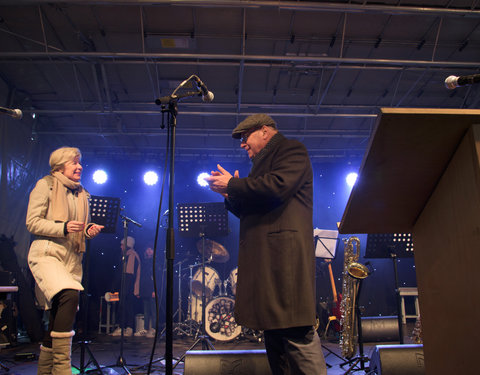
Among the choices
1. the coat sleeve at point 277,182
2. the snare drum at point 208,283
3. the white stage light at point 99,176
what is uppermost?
the white stage light at point 99,176

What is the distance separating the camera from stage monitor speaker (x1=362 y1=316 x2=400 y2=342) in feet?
19.2

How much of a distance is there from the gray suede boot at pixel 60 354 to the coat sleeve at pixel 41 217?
2.64 feet

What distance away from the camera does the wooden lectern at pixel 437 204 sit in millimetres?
1146

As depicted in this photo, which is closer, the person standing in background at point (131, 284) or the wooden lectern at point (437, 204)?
the wooden lectern at point (437, 204)

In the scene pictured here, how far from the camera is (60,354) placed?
2.65 meters

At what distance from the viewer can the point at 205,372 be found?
9.39 ft

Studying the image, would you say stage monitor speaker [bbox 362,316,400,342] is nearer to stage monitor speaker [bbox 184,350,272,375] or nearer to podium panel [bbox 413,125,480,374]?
stage monitor speaker [bbox 184,350,272,375]

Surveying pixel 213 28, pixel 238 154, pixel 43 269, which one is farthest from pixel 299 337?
pixel 238 154

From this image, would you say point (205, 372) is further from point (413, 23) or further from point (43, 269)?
point (413, 23)

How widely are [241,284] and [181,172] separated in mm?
9324

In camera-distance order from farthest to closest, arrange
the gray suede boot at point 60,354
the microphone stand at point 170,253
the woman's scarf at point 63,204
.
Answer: the woman's scarf at point 63,204
the gray suede boot at point 60,354
the microphone stand at point 170,253

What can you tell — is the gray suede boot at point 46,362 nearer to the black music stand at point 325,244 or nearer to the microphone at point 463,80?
the microphone at point 463,80

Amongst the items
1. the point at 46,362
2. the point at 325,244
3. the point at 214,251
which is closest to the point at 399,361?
the point at 46,362

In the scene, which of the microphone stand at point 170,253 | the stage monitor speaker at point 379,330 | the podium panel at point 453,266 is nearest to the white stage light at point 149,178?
the stage monitor speaker at point 379,330
